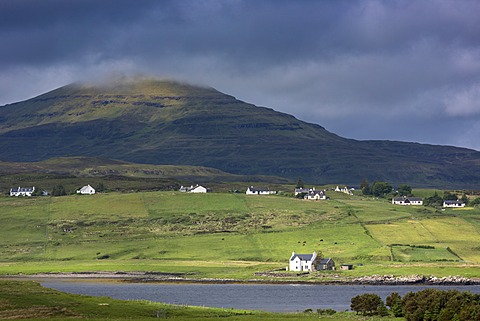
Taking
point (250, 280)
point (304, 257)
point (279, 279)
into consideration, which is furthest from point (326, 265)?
point (250, 280)

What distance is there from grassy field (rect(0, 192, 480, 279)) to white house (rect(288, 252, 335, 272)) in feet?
16.5

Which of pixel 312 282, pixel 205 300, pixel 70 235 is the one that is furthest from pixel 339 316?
pixel 70 235

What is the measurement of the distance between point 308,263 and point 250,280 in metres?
14.5

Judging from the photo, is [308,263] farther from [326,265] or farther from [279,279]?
[279,279]

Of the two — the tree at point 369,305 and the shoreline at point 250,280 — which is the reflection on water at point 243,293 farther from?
the tree at point 369,305

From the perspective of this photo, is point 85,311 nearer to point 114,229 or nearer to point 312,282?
point 312,282

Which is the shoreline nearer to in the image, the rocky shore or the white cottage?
the rocky shore

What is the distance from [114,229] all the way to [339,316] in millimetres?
120387

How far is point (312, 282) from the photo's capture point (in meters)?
133

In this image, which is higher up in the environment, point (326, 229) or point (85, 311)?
point (326, 229)

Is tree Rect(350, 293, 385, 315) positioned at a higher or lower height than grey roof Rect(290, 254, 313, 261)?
lower

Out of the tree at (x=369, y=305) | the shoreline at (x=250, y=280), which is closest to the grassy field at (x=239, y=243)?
the shoreline at (x=250, y=280)

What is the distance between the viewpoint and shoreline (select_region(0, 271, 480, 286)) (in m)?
127

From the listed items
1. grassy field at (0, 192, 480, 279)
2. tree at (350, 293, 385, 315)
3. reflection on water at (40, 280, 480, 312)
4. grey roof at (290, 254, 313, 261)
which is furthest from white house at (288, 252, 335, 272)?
tree at (350, 293, 385, 315)
